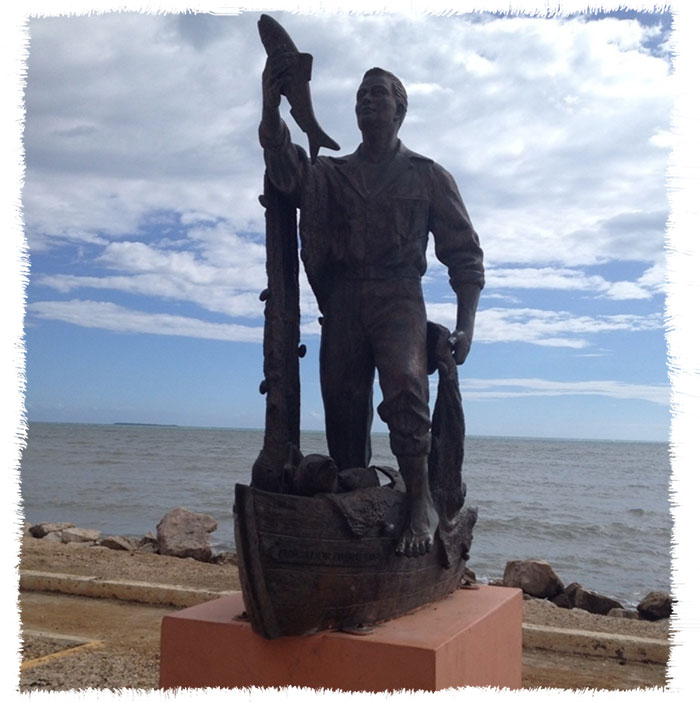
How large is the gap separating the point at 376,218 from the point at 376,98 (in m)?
0.59

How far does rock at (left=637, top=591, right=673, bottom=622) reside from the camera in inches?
310

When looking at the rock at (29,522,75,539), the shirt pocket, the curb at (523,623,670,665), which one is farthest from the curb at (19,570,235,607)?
the shirt pocket

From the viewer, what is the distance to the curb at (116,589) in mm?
7086

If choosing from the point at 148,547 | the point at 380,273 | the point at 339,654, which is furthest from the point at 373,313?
the point at 148,547

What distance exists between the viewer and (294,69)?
3699 millimetres

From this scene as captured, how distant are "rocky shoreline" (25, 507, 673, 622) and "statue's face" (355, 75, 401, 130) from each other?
4066mm

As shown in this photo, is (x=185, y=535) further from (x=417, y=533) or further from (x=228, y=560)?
(x=417, y=533)

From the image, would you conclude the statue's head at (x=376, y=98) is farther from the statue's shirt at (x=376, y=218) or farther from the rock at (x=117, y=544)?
the rock at (x=117, y=544)

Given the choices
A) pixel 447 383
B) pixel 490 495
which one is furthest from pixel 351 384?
pixel 490 495

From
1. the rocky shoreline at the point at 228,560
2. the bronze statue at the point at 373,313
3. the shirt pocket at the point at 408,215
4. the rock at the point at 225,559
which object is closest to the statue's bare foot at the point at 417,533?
the bronze statue at the point at 373,313

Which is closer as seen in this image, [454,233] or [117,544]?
[454,233]

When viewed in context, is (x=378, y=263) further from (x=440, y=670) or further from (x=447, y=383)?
(x=440, y=670)

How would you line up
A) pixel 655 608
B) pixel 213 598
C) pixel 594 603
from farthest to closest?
pixel 594 603 < pixel 655 608 < pixel 213 598

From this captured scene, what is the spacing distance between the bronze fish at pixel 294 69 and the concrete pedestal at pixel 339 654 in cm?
227
